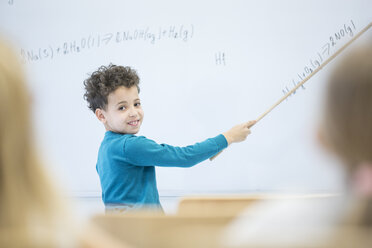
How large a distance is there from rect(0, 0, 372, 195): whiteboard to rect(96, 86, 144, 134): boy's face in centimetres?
49

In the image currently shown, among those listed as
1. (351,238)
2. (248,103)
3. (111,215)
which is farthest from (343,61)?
(248,103)

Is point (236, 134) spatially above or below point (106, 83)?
below

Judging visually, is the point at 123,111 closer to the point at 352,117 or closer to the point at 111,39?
the point at 111,39

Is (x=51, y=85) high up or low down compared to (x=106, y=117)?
up

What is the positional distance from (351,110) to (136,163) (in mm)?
871

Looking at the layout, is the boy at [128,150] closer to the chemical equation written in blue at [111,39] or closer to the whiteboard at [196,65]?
the whiteboard at [196,65]

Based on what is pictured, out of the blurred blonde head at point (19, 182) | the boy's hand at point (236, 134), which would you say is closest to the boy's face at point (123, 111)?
the boy's hand at point (236, 134)

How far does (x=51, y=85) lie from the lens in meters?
2.10

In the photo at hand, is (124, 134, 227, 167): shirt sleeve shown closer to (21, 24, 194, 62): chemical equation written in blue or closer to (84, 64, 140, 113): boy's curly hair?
(84, 64, 140, 113): boy's curly hair

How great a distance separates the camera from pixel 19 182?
0.39 meters

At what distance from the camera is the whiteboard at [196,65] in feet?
5.75

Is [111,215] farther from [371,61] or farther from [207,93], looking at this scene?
[207,93]

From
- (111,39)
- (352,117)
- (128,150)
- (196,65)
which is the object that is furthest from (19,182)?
(111,39)

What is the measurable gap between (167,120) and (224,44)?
1.37 ft
